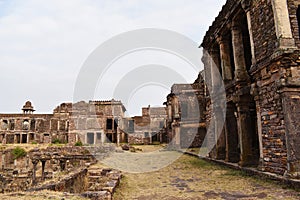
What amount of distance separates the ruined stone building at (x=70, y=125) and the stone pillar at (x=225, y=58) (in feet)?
104

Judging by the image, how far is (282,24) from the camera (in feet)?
23.7

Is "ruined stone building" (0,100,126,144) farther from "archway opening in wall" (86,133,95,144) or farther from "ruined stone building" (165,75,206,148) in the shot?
"ruined stone building" (165,75,206,148)

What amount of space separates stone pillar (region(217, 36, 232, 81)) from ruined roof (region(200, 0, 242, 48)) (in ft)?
2.20

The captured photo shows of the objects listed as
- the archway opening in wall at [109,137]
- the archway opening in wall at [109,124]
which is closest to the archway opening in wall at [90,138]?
the archway opening in wall at [109,137]

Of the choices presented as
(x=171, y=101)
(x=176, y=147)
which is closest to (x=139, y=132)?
(x=171, y=101)

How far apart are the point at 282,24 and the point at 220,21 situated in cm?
519

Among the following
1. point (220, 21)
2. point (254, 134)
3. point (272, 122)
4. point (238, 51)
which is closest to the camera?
point (272, 122)

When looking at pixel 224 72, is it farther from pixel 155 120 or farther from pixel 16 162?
pixel 155 120

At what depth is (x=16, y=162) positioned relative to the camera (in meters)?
29.6

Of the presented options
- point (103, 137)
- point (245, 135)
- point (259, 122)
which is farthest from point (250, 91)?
point (103, 137)

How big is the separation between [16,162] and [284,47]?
3154 cm

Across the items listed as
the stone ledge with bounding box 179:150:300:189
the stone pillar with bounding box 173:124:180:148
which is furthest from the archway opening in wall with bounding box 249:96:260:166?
the stone pillar with bounding box 173:124:180:148

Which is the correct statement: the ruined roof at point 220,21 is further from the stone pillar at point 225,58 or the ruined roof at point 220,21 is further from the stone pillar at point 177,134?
the stone pillar at point 177,134

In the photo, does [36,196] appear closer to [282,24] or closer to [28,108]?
[282,24]
